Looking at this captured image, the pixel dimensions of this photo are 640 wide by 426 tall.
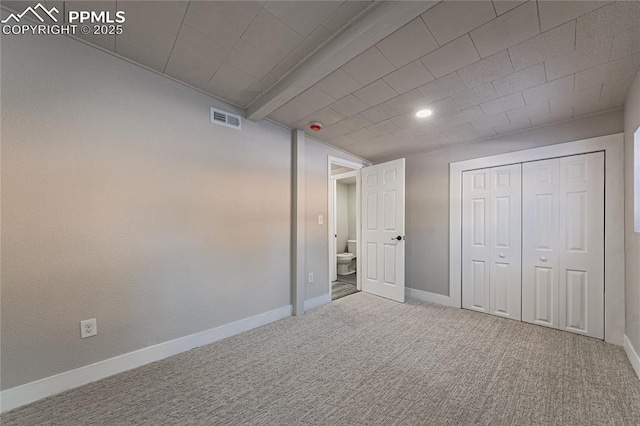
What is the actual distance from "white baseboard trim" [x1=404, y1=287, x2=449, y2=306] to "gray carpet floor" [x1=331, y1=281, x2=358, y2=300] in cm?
85

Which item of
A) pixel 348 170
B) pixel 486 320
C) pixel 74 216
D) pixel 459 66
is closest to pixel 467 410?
pixel 486 320

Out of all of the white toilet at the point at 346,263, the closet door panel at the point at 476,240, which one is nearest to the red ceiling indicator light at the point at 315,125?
the closet door panel at the point at 476,240

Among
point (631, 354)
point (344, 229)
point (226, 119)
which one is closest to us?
point (631, 354)

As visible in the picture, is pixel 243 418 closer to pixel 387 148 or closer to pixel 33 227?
pixel 33 227

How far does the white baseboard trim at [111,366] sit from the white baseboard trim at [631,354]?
3184 mm

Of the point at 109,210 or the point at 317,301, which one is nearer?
the point at 109,210

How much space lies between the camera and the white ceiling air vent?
2.45 meters

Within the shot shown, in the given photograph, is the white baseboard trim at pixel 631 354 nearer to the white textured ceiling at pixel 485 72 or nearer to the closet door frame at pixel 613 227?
the closet door frame at pixel 613 227

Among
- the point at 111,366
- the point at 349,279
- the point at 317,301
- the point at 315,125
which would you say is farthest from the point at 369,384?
the point at 349,279

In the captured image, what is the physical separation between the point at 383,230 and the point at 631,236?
7.89 feet

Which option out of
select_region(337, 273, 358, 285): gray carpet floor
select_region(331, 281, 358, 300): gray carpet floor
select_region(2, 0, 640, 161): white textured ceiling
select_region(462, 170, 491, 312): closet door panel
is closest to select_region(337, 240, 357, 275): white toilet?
select_region(337, 273, 358, 285): gray carpet floor

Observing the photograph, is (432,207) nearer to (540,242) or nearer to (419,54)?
(540,242)

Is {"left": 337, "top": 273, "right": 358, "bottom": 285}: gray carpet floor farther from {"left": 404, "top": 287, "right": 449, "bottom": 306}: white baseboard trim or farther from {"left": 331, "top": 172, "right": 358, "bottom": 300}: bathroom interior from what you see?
{"left": 404, "top": 287, "right": 449, "bottom": 306}: white baseboard trim

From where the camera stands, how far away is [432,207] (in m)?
3.71
